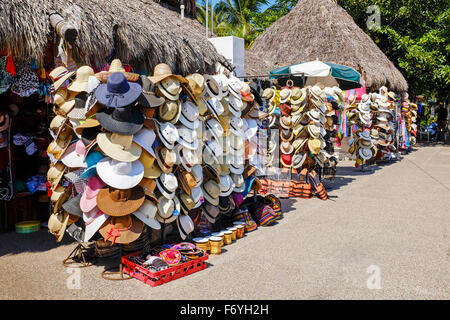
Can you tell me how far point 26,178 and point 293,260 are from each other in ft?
12.3

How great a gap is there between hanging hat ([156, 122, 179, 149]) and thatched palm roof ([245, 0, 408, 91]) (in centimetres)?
1046

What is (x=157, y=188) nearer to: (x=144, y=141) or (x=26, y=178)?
(x=144, y=141)

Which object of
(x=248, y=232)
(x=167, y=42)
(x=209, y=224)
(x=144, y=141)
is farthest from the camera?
(x=167, y=42)

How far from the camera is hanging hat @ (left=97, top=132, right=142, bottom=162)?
139 inches

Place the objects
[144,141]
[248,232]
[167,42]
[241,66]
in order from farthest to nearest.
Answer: [241,66] → [167,42] → [248,232] → [144,141]

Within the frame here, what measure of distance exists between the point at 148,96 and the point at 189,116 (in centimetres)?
57

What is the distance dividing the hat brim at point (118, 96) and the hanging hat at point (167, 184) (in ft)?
2.69

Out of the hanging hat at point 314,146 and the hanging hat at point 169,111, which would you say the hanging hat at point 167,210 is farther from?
the hanging hat at point 314,146

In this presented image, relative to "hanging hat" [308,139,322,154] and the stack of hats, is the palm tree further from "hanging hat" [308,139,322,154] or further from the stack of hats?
the stack of hats

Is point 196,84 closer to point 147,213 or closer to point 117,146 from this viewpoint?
point 117,146

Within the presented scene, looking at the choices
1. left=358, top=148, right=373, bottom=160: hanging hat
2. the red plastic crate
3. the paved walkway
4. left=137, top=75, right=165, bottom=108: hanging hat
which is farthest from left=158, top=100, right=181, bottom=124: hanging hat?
left=358, top=148, right=373, bottom=160: hanging hat

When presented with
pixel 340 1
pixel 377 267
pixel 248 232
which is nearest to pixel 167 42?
pixel 248 232

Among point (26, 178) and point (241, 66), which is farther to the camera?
point (241, 66)

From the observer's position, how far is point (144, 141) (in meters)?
3.76
